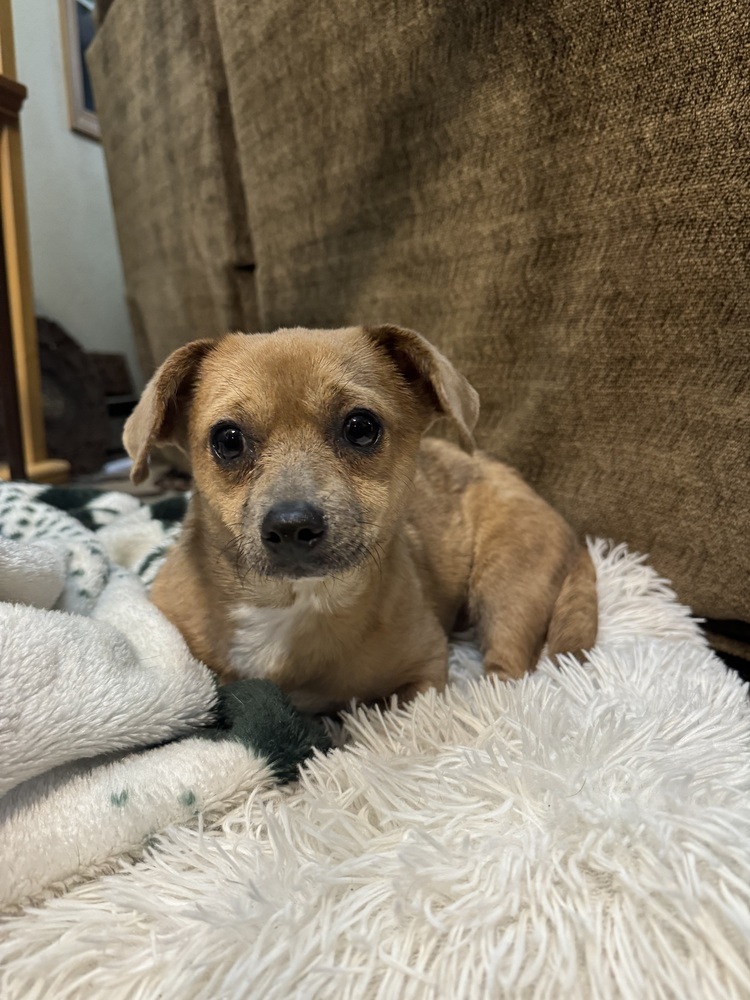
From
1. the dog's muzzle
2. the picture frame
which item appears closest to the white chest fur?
the dog's muzzle

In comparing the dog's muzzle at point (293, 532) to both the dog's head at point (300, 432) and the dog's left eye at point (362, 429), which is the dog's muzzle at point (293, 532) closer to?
the dog's head at point (300, 432)

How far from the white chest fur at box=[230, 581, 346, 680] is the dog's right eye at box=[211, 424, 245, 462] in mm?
283

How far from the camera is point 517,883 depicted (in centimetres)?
76

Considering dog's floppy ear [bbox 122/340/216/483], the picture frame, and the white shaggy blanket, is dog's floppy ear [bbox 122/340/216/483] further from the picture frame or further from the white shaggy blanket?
the picture frame

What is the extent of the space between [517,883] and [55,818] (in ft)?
1.88

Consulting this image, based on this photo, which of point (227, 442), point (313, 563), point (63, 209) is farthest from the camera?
point (63, 209)

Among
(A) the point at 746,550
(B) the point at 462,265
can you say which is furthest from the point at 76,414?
(A) the point at 746,550

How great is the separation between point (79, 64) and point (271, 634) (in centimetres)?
289

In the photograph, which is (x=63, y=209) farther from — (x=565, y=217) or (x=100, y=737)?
(x=100, y=737)

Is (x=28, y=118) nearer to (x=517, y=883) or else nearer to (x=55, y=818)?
(x=55, y=818)

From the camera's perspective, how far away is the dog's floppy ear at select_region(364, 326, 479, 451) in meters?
1.19

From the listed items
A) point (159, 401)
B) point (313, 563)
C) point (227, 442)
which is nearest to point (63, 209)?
point (159, 401)

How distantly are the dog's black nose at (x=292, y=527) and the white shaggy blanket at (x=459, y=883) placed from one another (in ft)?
1.06

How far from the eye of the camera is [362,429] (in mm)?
1198
